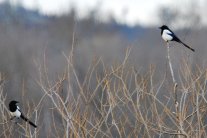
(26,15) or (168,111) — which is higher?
(168,111)

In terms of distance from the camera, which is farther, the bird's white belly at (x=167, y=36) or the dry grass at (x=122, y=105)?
the bird's white belly at (x=167, y=36)

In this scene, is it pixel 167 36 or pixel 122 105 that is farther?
pixel 167 36

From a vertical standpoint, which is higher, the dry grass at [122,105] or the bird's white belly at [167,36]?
the bird's white belly at [167,36]

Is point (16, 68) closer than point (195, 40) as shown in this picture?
No

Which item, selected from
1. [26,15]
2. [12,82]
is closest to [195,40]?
[12,82]

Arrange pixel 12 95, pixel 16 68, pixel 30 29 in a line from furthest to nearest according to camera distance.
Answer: pixel 30 29 → pixel 16 68 → pixel 12 95

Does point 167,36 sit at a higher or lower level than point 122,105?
higher

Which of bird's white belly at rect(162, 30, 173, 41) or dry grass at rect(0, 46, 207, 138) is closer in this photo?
dry grass at rect(0, 46, 207, 138)

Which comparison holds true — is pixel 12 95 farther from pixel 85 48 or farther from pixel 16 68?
pixel 85 48

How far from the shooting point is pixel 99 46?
3475cm

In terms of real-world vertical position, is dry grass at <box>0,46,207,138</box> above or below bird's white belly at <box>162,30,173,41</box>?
below

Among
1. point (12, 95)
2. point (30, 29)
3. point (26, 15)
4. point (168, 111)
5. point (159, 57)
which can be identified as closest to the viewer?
point (168, 111)

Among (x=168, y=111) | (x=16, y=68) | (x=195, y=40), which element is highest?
(x=168, y=111)

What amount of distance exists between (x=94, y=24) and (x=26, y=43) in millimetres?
3778
